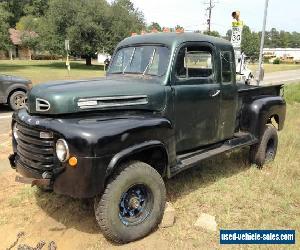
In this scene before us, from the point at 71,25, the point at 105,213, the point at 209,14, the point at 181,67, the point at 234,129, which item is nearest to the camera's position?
the point at 105,213

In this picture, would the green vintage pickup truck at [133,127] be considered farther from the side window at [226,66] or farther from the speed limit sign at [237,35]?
the speed limit sign at [237,35]

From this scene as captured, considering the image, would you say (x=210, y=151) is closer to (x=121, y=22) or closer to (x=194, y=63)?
(x=194, y=63)

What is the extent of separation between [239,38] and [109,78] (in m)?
6.08

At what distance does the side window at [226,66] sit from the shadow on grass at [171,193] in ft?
4.94

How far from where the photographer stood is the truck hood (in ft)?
13.6

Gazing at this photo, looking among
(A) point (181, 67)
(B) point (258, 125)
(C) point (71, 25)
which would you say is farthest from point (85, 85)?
(C) point (71, 25)

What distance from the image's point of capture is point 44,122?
4.05 m

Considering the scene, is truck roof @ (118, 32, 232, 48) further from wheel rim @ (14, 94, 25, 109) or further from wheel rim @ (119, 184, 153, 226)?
wheel rim @ (14, 94, 25, 109)

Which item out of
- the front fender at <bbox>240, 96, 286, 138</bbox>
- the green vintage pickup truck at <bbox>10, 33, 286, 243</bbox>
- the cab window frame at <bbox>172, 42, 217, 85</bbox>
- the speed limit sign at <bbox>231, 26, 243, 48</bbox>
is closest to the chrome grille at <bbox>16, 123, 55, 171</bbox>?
the green vintage pickup truck at <bbox>10, 33, 286, 243</bbox>

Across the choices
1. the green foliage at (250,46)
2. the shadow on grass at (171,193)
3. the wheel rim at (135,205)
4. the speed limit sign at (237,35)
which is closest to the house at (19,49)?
the green foliage at (250,46)

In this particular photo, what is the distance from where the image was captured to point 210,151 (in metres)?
5.62

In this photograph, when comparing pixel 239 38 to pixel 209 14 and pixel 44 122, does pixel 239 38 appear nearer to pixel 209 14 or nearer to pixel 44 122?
pixel 44 122

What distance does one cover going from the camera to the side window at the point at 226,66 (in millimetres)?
5750

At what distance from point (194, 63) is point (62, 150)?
228cm
